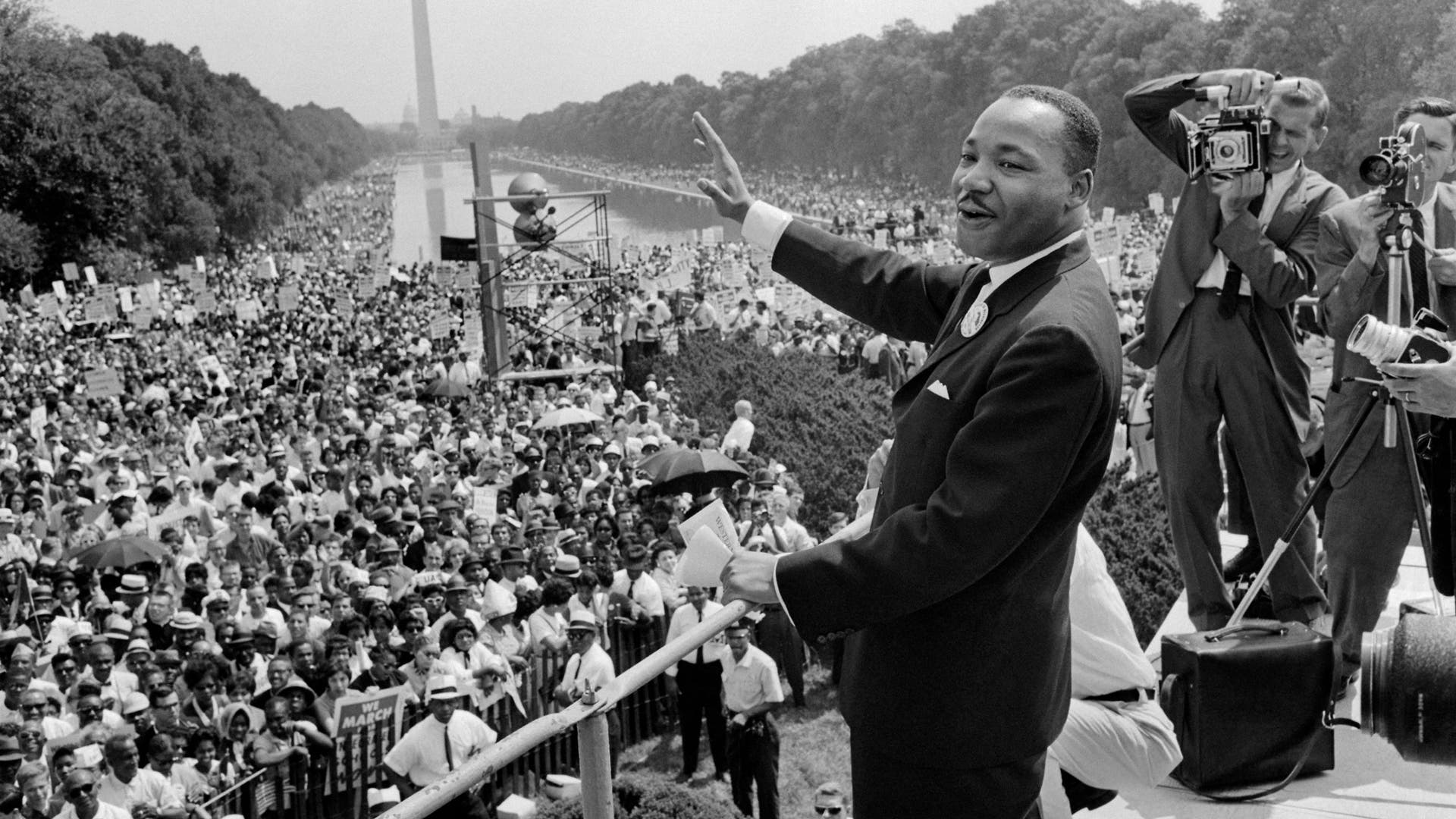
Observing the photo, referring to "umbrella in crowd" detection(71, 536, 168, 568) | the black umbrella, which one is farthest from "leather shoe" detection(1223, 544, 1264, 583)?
the black umbrella

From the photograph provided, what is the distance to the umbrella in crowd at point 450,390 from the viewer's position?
2114 cm

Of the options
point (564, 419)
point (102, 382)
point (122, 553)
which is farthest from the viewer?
point (102, 382)

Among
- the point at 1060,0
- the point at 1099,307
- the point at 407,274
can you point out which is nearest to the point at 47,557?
the point at 1099,307

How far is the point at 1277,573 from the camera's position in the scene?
471 cm

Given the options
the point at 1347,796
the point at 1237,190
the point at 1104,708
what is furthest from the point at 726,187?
the point at 1347,796

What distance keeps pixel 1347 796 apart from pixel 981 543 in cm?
234

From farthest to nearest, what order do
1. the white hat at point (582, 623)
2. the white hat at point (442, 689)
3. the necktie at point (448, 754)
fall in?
the white hat at point (582, 623), the white hat at point (442, 689), the necktie at point (448, 754)

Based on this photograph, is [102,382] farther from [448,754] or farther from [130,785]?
[448,754]

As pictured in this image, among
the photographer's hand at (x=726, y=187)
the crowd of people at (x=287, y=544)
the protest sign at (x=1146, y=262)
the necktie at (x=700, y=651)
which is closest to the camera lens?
the photographer's hand at (x=726, y=187)

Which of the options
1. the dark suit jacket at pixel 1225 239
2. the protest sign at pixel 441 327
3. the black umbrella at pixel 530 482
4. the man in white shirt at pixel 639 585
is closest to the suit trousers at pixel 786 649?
the man in white shirt at pixel 639 585

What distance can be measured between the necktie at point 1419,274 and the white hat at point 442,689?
212 inches

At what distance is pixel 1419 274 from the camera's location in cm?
446

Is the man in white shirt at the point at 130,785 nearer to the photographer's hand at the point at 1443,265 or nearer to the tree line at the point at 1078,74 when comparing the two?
the photographer's hand at the point at 1443,265

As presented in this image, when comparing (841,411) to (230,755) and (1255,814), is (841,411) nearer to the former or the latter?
(230,755)
